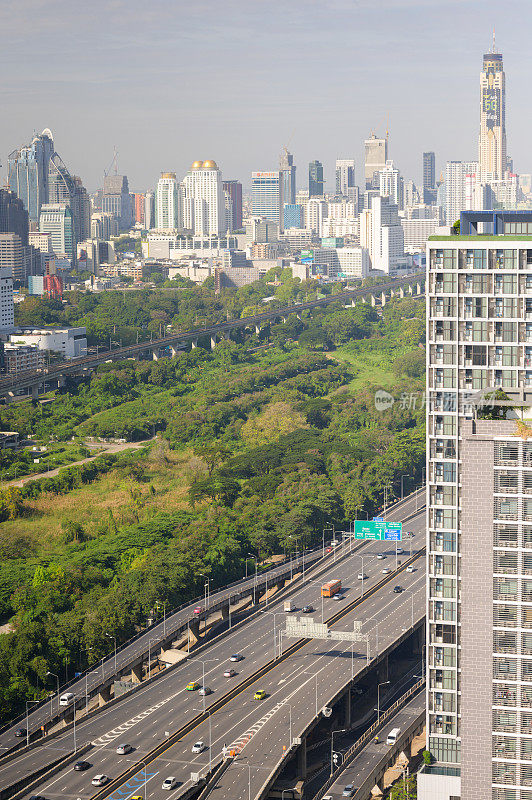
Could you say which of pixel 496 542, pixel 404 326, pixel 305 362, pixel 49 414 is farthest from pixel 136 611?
pixel 404 326

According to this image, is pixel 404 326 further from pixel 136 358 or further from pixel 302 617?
pixel 302 617

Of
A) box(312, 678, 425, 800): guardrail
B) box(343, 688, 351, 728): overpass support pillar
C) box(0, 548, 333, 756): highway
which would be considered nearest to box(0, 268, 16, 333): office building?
box(0, 548, 333, 756): highway

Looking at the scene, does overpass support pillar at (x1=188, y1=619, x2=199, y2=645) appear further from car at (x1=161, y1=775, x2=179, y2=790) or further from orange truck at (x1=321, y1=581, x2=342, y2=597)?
car at (x1=161, y1=775, x2=179, y2=790)

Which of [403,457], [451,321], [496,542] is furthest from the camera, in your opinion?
[403,457]

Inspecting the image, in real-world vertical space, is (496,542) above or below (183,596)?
above

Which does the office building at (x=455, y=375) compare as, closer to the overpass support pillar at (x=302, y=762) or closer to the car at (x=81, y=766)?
the overpass support pillar at (x=302, y=762)

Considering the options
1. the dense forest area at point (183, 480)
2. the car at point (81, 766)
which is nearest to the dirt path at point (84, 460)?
the dense forest area at point (183, 480)
